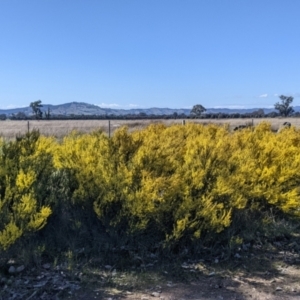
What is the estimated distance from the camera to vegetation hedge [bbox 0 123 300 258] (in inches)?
173

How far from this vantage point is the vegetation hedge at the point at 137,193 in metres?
4.40

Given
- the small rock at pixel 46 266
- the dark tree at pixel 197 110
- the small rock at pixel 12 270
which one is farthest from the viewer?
the dark tree at pixel 197 110

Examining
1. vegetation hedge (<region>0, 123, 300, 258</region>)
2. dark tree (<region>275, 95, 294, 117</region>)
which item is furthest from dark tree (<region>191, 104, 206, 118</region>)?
vegetation hedge (<region>0, 123, 300, 258</region>)

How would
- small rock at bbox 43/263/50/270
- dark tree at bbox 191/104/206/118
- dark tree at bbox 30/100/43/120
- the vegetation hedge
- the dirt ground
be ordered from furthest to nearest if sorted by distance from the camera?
dark tree at bbox 191/104/206/118 → dark tree at bbox 30/100/43/120 → the vegetation hedge → small rock at bbox 43/263/50/270 → the dirt ground

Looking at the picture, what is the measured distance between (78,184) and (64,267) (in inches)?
40.3

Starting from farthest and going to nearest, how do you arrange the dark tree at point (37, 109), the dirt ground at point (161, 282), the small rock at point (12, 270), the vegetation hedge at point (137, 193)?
1. the dark tree at point (37, 109)
2. the vegetation hedge at point (137, 193)
3. the small rock at point (12, 270)
4. the dirt ground at point (161, 282)

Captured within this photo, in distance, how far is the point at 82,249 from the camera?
4645 mm

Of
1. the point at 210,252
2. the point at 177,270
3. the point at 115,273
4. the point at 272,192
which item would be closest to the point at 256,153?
the point at 272,192

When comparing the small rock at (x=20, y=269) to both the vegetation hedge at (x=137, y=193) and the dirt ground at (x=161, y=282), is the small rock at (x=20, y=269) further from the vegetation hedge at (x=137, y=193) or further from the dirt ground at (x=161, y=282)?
the vegetation hedge at (x=137, y=193)

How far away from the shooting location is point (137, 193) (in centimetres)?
444

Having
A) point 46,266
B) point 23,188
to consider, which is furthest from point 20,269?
point 23,188

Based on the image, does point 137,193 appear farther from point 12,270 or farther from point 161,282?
point 12,270

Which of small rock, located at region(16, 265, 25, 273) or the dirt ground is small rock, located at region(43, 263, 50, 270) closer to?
the dirt ground

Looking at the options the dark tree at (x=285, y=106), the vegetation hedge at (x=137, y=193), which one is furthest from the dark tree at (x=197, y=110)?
the vegetation hedge at (x=137, y=193)
